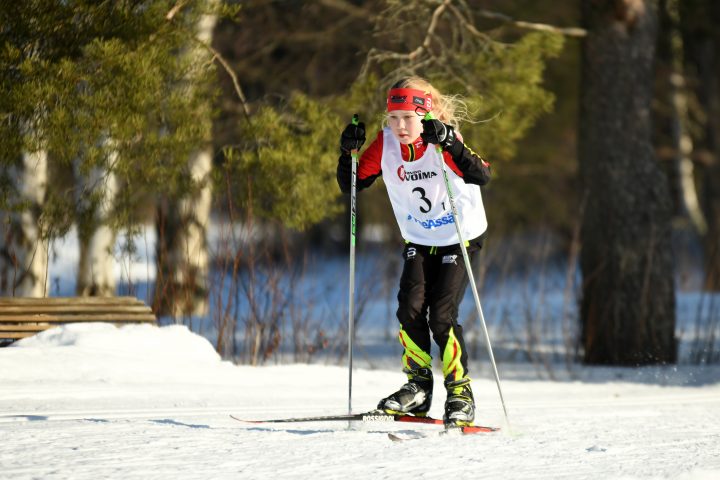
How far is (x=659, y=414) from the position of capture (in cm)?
673

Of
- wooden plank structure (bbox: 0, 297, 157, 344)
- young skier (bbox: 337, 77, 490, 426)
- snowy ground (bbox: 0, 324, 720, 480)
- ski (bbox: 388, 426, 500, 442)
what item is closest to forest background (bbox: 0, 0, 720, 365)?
wooden plank structure (bbox: 0, 297, 157, 344)

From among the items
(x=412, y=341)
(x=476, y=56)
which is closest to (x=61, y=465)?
(x=412, y=341)

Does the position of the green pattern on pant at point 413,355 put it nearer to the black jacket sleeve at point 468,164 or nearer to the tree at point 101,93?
the black jacket sleeve at point 468,164

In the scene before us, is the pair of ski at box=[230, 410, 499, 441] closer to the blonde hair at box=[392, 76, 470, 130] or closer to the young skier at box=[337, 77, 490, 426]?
the young skier at box=[337, 77, 490, 426]

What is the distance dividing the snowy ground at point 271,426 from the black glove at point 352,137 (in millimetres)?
1392

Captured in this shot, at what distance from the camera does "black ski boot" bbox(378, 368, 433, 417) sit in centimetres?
557

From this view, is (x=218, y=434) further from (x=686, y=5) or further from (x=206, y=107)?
(x=686, y=5)

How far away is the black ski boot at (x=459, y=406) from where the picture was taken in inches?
214

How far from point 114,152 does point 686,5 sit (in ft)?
37.1

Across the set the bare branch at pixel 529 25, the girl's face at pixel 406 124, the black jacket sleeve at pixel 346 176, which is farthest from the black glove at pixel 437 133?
the bare branch at pixel 529 25

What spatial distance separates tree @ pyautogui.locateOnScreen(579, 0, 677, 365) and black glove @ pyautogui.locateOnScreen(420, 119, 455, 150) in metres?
4.94

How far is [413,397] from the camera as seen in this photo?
5641 millimetres

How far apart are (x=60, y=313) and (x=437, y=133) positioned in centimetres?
338

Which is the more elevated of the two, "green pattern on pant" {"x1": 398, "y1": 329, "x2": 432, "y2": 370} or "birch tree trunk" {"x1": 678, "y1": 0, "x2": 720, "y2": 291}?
"birch tree trunk" {"x1": 678, "y1": 0, "x2": 720, "y2": 291}
